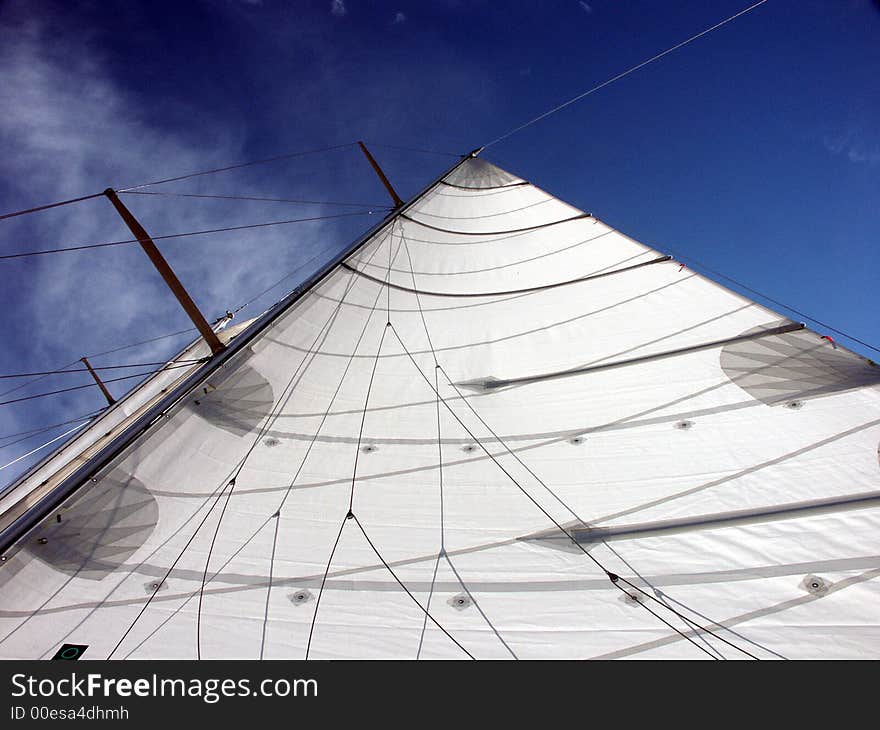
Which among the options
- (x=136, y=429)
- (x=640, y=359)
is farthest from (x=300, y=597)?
(x=640, y=359)

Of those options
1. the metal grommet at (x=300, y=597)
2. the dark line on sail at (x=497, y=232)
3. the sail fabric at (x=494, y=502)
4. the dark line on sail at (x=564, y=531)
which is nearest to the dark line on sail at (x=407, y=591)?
the sail fabric at (x=494, y=502)

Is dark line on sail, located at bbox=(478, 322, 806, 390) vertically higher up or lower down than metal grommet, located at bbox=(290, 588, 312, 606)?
higher up

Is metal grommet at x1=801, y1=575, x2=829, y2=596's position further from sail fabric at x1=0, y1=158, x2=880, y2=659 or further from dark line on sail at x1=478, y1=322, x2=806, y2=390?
dark line on sail at x1=478, y1=322, x2=806, y2=390

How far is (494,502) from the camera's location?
316 cm

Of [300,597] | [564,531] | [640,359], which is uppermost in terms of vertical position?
[640,359]

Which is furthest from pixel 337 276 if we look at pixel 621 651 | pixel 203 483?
pixel 621 651

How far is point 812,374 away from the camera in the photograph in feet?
11.4

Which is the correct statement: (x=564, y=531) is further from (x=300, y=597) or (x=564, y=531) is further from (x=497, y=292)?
(x=497, y=292)

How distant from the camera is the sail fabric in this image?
2350mm

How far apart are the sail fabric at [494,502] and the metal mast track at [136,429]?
0.09 metres

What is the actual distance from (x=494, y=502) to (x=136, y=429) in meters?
2.34

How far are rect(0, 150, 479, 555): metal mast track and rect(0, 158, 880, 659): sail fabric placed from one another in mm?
87

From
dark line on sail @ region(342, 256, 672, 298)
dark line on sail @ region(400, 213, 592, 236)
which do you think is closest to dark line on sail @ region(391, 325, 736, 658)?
dark line on sail @ region(342, 256, 672, 298)
